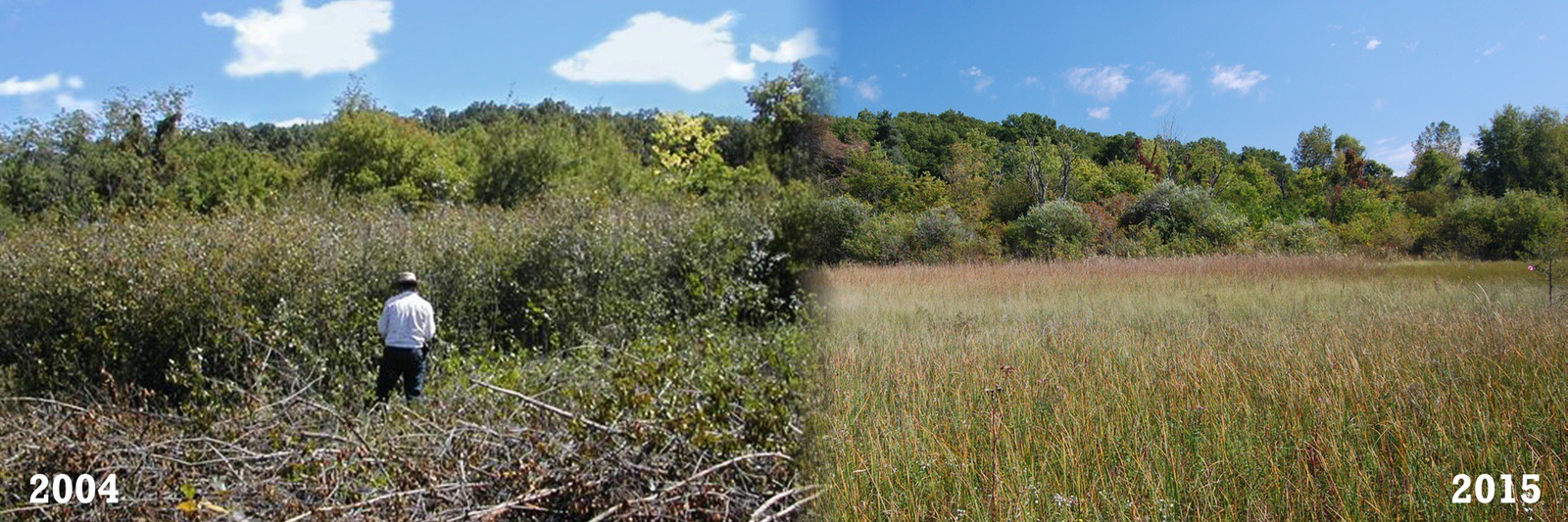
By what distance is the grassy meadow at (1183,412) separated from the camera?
150 centimetres

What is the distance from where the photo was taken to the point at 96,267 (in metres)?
6.82

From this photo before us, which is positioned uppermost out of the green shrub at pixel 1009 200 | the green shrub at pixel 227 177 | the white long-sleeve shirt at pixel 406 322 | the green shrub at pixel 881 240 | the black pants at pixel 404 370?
the green shrub at pixel 227 177

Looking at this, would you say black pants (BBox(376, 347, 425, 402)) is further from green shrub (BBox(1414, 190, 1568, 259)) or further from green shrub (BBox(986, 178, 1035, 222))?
green shrub (BBox(1414, 190, 1568, 259))

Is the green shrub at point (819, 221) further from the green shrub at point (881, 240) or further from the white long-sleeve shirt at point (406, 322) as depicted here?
the white long-sleeve shirt at point (406, 322)

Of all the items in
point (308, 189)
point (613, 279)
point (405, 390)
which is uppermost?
point (308, 189)

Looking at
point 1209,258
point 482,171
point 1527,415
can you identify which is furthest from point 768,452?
point 482,171

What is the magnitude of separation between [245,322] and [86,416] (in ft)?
9.09

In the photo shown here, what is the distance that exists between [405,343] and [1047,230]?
6.01m

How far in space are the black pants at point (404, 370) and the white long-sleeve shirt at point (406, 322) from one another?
5 centimetres

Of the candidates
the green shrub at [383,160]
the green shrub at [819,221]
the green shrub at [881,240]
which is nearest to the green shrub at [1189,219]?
the green shrub at [881,240]

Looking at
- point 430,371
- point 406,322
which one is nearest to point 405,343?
point 406,322

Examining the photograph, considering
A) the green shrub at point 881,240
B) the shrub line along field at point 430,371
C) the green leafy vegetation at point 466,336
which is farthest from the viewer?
the green shrub at point 881,240

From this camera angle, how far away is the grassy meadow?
1.50 metres

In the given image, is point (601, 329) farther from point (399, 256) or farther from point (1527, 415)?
point (1527, 415)
